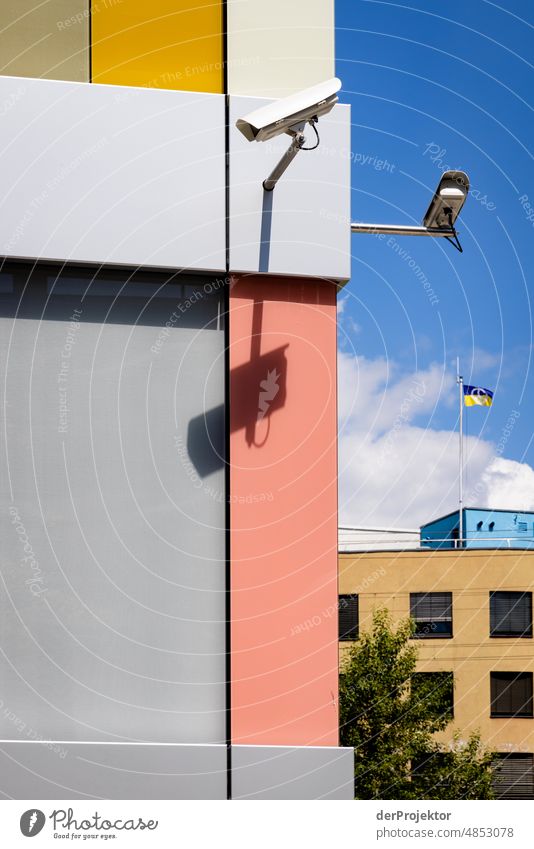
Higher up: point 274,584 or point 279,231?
point 279,231

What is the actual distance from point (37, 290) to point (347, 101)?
2660 mm

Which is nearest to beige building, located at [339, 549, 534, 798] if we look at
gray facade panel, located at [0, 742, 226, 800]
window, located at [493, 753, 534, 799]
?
window, located at [493, 753, 534, 799]

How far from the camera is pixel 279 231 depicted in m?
7.54

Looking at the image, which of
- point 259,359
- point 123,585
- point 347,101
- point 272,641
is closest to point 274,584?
point 272,641

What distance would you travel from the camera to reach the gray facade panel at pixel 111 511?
273 inches

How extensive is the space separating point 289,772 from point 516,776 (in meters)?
34.0

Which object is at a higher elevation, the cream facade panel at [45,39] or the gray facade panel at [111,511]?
the cream facade panel at [45,39]

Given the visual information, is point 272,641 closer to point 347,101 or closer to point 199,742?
point 199,742

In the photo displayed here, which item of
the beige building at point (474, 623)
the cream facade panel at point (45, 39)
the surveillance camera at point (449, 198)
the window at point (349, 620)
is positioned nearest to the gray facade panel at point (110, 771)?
the surveillance camera at point (449, 198)

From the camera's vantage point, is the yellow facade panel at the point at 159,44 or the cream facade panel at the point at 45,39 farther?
the yellow facade panel at the point at 159,44

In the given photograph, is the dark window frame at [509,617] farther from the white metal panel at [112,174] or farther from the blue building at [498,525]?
the white metal panel at [112,174]

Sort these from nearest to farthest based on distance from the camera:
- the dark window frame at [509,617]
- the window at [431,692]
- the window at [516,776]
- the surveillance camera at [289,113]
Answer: the surveillance camera at [289,113] < the window at [431,692] < the window at [516,776] < the dark window frame at [509,617]

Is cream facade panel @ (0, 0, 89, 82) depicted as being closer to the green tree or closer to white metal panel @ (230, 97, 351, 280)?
white metal panel @ (230, 97, 351, 280)

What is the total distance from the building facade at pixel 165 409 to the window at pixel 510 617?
32937 mm
